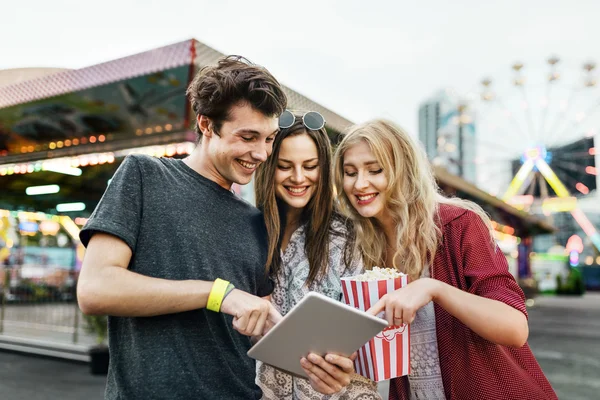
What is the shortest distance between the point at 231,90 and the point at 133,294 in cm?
71

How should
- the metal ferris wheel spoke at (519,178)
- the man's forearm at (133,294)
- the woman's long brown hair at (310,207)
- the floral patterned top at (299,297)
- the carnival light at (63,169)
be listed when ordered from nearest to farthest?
the man's forearm at (133,294) → the floral patterned top at (299,297) → the woman's long brown hair at (310,207) → the carnival light at (63,169) → the metal ferris wheel spoke at (519,178)

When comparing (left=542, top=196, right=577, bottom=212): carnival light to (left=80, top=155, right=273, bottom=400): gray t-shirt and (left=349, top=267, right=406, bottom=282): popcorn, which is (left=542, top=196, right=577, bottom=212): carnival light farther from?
(left=80, top=155, right=273, bottom=400): gray t-shirt

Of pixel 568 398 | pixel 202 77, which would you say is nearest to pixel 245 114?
pixel 202 77

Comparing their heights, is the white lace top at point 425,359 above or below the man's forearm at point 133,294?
below

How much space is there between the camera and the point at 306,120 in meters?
2.28

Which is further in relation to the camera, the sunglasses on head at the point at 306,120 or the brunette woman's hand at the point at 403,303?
the sunglasses on head at the point at 306,120

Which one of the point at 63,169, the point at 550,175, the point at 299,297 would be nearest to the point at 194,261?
the point at 299,297

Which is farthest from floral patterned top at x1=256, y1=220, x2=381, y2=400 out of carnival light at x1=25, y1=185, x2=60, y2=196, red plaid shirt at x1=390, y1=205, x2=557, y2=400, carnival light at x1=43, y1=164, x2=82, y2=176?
carnival light at x1=25, y1=185, x2=60, y2=196

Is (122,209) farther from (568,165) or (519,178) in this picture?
(568,165)

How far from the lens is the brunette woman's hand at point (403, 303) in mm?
1541

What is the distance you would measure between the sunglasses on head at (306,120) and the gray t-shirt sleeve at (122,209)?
32.2 inches

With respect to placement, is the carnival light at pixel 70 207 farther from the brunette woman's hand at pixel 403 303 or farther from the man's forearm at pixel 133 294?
the brunette woman's hand at pixel 403 303

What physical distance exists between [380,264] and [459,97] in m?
22.6

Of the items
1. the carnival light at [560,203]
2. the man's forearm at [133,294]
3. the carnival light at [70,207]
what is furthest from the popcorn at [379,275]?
the carnival light at [560,203]
